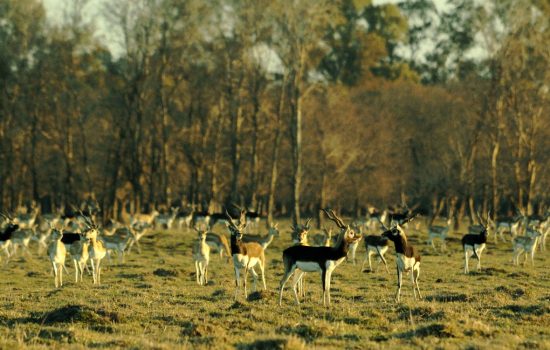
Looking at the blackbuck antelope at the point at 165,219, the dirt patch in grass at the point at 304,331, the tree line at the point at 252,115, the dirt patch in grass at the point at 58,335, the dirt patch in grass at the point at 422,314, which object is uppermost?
the tree line at the point at 252,115

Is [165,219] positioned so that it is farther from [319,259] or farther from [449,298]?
[319,259]

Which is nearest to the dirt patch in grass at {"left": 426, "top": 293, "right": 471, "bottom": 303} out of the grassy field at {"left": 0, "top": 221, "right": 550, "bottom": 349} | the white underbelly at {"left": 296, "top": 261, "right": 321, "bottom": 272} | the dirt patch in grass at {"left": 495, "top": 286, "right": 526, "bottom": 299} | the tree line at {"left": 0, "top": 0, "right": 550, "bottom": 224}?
the grassy field at {"left": 0, "top": 221, "right": 550, "bottom": 349}

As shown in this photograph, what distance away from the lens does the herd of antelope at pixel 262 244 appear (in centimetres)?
Answer: 1698

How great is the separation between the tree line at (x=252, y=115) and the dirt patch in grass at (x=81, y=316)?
91.5 feet

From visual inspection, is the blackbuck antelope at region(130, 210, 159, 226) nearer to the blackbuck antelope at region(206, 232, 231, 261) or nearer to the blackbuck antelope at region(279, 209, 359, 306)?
the blackbuck antelope at region(206, 232, 231, 261)

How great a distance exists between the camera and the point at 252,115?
5081 centimetres

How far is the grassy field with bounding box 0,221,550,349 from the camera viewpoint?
1256 cm

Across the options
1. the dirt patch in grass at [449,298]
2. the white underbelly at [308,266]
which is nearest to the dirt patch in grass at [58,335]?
the white underbelly at [308,266]

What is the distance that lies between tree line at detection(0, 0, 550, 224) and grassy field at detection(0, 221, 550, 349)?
19888 mm

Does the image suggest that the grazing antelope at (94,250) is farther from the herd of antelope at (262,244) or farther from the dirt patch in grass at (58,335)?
the dirt patch in grass at (58,335)

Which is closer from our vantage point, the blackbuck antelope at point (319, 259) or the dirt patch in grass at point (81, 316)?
the dirt patch in grass at point (81, 316)

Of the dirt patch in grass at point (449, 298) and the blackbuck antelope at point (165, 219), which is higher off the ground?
the blackbuck antelope at point (165, 219)

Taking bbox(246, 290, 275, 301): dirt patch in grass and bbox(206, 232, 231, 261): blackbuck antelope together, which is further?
bbox(206, 232, 231, 261): blackbuck antelope

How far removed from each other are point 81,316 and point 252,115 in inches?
1460
